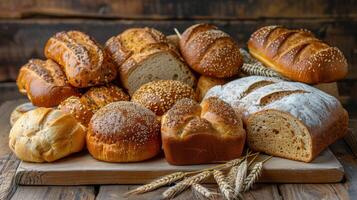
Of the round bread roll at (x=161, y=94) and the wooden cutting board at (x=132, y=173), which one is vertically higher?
the round bread roll at (x=161, y=94)

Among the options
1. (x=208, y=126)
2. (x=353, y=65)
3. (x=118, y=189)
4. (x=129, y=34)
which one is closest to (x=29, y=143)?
(x=118, y=189)

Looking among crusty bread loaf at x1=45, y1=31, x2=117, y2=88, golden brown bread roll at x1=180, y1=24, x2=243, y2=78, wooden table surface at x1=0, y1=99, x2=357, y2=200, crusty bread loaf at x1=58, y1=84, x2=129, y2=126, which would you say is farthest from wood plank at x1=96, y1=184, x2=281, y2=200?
golden brown bread roll at x1=180, y1=24, x2=243, y2=78

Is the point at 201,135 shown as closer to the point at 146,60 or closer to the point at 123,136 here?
the point at 123,136

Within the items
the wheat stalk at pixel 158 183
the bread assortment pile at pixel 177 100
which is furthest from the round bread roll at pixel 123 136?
the wheat stalk at pixel 158 183

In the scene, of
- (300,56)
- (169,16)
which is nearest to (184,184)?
(300,56)

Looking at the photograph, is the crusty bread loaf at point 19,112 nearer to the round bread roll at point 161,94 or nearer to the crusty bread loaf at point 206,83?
the round bread roll at point 161,94

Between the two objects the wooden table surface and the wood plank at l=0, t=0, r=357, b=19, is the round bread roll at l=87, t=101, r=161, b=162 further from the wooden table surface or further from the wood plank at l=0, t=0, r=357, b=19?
the wood plank at l=0, t=0, r=357, b=19
